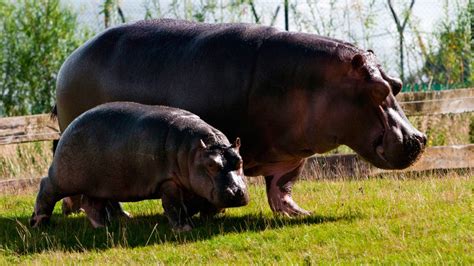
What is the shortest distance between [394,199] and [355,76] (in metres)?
1.44

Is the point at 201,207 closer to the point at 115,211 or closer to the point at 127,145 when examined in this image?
the point at 127,145

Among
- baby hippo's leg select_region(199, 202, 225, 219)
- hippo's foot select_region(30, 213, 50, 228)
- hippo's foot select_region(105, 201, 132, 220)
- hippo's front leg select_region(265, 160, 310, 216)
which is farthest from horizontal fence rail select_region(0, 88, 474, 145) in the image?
baby hippo's leg select_region(199, 202, 225, 219)

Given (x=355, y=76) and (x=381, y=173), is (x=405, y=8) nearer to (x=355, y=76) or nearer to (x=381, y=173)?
(x=381, y=173)

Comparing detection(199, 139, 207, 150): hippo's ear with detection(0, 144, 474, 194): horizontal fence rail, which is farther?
detection(0, 144, 474, 194): horizontal fence rail

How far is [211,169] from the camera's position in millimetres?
6742

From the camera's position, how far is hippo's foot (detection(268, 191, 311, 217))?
7.78 meters

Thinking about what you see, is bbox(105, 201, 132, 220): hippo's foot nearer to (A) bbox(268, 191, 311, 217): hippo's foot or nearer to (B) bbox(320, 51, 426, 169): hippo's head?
(A) bbox(268, 191, 311, 217): hippo's foot

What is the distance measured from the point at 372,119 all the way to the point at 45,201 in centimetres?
256

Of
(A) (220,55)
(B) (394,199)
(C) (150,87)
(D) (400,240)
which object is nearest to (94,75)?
(C) (150,87)

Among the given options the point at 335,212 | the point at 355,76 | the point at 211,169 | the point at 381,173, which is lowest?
the point at 381,173

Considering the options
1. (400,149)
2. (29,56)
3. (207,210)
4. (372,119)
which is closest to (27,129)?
(29,56)

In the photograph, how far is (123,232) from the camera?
22.5 feet

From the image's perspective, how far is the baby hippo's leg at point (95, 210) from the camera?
752 cm

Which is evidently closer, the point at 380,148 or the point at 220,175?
the point at 220,175
